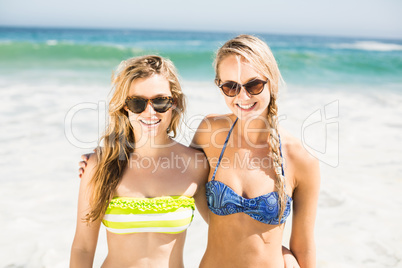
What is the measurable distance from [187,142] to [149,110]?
1996 mm

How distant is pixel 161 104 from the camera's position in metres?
2.35

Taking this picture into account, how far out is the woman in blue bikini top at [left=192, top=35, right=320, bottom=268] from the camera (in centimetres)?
234

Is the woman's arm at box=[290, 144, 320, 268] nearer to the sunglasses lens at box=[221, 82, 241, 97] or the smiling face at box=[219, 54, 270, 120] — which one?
the smiling face at box=[219, 54, 270, 120]

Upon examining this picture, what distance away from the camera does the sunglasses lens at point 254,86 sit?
7.58 ft

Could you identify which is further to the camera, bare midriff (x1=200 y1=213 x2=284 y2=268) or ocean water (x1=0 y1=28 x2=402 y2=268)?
ocean water (x1=0 y1=28 x2=402 y2=268)

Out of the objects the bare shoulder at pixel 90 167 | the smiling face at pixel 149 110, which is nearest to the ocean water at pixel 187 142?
the smiling face at pixel 149 110

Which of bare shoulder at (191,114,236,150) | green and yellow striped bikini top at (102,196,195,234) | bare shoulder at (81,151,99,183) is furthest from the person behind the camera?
bare shoulder at (191,114,236,150)

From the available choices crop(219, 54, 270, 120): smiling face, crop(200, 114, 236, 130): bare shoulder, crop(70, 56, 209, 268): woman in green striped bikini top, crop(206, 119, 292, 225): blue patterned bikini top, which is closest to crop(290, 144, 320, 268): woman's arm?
crop(206, 119, 292, 225): blue patterned bikini top

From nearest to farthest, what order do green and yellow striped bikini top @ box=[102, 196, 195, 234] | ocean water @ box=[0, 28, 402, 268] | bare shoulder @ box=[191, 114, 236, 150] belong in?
green and yellow striped bikini top @ box=[102, 196, 195, 234]
bare shoulder @ box=[191, 114, 236, 150]
ocean water @ box=[0, 28, 402, 268]

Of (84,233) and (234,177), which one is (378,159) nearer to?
(234,177)

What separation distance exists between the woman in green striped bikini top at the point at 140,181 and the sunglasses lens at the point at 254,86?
51 cm

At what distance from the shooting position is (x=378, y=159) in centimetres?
636

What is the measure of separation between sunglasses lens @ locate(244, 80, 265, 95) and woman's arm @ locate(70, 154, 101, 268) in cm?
114

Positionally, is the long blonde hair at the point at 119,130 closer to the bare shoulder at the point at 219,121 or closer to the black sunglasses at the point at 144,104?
the black sunglasses at the point at 144,104
